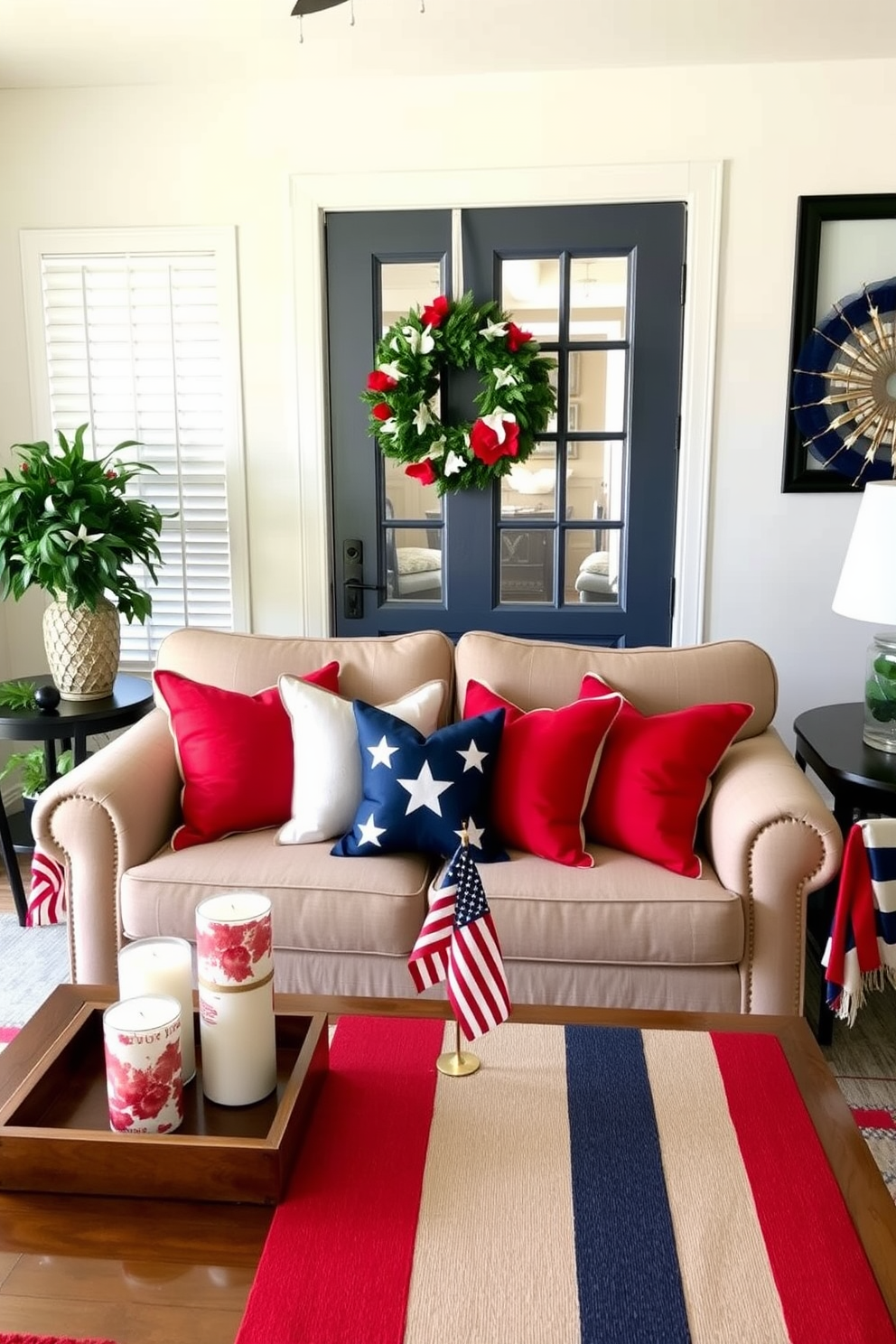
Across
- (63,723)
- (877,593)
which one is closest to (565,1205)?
(877,593)

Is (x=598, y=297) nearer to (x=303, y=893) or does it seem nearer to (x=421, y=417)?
(x=421, y=417)

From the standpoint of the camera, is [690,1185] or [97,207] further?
[97,207]

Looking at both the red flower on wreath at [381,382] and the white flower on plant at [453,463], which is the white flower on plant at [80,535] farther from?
the white flower on plant at [453,463]

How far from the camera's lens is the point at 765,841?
2184 mm

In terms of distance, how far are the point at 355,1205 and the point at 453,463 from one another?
2495 millimetres

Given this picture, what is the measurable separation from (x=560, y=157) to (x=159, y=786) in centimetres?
233

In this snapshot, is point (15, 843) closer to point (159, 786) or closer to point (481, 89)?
point (159, 786)

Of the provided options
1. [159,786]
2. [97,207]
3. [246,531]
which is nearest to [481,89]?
[97,207]

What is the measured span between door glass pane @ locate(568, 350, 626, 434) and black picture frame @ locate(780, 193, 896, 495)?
0.54m

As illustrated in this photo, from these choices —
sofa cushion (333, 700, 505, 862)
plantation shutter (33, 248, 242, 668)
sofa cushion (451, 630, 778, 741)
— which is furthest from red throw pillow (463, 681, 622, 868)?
plantation shutter (33, 248, 242, 668)

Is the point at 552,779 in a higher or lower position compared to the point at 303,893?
higher

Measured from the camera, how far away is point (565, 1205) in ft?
4.25

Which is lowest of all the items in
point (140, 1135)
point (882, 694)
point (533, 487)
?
point (140, 1135)

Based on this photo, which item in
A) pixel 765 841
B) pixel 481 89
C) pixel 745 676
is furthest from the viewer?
pixel 481 89
